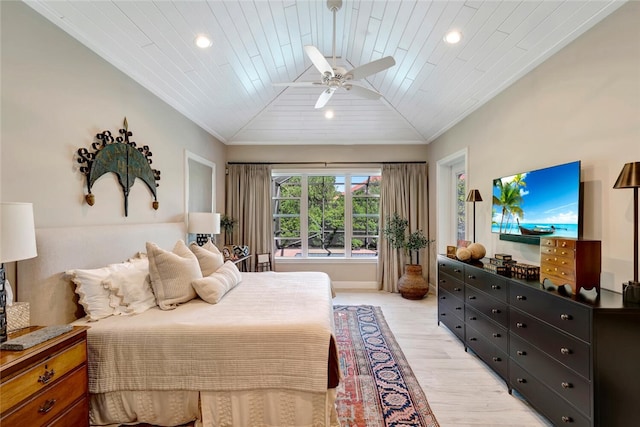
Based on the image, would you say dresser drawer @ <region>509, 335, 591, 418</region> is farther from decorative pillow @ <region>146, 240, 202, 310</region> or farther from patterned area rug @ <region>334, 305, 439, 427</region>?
decorative pillow @ <region>146, 240, 202, 310</region>

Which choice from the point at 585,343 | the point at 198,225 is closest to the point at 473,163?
the point at 585,343

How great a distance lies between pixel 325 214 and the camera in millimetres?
5555

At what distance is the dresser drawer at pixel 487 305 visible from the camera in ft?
7.86

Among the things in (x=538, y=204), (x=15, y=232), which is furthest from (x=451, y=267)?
(x=15, y=232)

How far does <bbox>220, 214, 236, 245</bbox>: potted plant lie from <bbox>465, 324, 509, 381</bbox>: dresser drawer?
3691mm

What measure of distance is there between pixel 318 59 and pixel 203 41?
1.15 metres

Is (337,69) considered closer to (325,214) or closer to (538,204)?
(538,204)

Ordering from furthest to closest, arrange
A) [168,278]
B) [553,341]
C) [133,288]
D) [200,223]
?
[200,223], [168,278], [133,288], [553,341]

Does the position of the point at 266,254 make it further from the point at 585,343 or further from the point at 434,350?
the point at 585,343

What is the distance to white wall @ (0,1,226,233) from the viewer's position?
68.6 inches

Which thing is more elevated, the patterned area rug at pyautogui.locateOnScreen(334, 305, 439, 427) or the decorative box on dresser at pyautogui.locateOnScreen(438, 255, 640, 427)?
the decorative box on dresser at pyautogui.locateOnScreen(438, 255, 640, 427)

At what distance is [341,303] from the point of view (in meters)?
Result: 4.54

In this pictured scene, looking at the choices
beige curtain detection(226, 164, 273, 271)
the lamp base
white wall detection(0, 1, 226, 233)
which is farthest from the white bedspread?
beige curtain detection(226, 164, 273, 271)

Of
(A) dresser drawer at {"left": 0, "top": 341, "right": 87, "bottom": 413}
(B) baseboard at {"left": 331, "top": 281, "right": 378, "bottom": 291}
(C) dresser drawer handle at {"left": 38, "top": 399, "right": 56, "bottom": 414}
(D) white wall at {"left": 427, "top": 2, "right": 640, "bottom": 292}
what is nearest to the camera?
(A) dresser drawer at {"left": 0, "top": 341, "right": 87, "bottom": 413}
